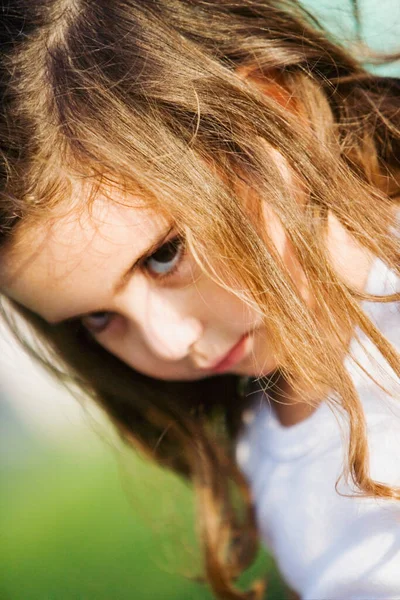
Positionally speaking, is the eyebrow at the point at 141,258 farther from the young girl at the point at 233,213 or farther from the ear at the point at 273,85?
the ear at the point at 273,85

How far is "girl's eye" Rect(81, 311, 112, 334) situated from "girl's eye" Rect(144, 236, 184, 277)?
0.12 meters

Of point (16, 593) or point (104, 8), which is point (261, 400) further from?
point (16, 593)

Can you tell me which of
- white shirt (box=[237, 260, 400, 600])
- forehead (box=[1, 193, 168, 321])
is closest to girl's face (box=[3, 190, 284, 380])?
forehead (box=[1, 193, 168, 321])

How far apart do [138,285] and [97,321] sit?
0.15 m

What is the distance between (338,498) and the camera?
0.86 metres

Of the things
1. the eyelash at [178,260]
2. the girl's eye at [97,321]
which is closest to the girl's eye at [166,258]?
the eyelash at [178,260]

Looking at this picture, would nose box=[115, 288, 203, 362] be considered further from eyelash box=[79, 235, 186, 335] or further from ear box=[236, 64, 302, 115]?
ear box=[236, 64, 302, 115]

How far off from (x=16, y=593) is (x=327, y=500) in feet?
2.61

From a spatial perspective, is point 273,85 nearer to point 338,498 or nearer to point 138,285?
point 138,285

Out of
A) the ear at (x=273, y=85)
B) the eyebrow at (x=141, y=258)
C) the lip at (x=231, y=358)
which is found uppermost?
the ear at (x=273, y=85)

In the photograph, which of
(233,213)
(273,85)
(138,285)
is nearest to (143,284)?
(138,285)

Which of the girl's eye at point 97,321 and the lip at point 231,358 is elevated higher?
the girl's eye at point 97,321

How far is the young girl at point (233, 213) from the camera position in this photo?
0.74m

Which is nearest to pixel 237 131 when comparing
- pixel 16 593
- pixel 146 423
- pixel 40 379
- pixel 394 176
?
pixel 394 176
